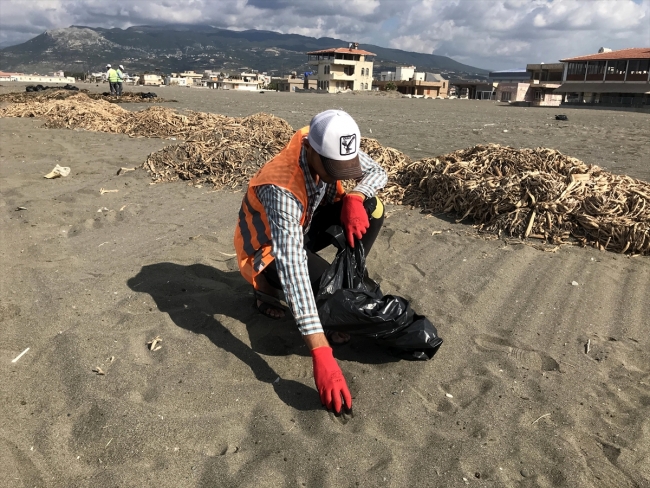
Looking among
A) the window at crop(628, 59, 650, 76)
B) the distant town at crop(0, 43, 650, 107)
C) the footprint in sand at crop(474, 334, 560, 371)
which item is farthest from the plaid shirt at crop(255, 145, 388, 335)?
the window at crop(628, 59, 650, 76)

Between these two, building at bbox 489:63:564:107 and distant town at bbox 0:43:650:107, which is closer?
distant town at bbox 0:43:650:107

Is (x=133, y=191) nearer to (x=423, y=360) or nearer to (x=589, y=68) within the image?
(x=423, y=360)

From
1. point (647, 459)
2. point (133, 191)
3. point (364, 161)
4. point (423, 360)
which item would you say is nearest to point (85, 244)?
point (133, 191)

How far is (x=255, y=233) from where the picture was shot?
103 inches

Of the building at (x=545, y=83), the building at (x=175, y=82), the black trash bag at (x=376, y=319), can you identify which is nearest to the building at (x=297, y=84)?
the building at (x=175, y=82)

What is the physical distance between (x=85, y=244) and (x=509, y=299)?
3315 millimetres

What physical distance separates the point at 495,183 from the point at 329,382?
332 centimetres

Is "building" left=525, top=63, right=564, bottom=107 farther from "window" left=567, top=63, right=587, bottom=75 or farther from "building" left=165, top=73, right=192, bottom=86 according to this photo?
"building" left=165, top=73, right=192, bottom=86

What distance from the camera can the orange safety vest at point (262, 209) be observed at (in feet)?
7.95

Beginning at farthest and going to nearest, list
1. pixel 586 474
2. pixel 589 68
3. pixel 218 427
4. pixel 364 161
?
1. pixel 589 68
2. pixel 364 161
3. pixel 218 427
4. pixel 586 474

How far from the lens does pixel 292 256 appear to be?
7.30 ft

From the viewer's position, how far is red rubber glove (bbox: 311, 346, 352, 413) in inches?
82.5

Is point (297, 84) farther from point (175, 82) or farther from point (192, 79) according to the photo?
point (192, 79)

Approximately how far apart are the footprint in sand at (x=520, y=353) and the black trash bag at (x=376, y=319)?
1.32 ft
